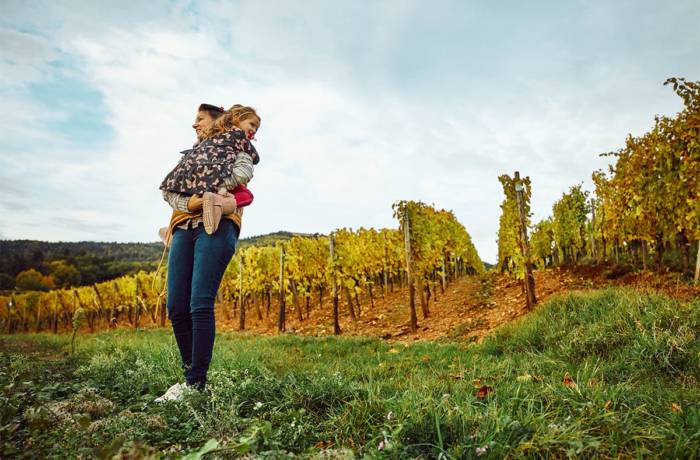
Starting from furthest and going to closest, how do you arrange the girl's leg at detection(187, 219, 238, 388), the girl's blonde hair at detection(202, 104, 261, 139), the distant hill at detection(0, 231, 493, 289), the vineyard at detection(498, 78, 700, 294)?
1. the distant hill at detection(0, 231, 493, 289)
2. the vineyard at detection(498, 78, 700, 294)
3. the girl's blonde hair at detection(202, 104, 261, 139)
4. the girl's leg at detection(187, 219, 238, 388)

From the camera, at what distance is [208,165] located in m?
2.73

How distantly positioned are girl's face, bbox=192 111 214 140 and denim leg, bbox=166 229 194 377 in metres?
0.83

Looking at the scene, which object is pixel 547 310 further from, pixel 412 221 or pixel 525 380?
pixel 412 221

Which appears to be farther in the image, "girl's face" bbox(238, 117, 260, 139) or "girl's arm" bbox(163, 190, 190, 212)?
"girl's face" bbox(238, 117, 260, 139)

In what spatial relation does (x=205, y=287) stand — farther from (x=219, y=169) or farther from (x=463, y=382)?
(x=463, y=382)

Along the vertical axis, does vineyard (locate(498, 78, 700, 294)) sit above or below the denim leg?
above

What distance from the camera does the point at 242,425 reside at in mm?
1657

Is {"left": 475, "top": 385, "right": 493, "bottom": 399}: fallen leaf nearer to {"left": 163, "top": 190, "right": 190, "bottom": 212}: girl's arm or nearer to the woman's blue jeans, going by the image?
the woman's blue jeans

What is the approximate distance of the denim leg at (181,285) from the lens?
2.73 meters

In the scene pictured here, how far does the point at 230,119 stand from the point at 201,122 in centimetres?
29

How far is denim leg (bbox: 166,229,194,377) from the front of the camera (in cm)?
273

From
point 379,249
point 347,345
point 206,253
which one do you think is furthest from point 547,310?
point 379,249

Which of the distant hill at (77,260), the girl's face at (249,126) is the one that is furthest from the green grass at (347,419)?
the distant hill at (77,260)

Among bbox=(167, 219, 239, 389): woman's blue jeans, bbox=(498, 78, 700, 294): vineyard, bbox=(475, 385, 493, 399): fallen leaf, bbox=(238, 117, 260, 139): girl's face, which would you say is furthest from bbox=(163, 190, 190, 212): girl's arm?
bbox=(498, 78, 700, 294): vineyard
